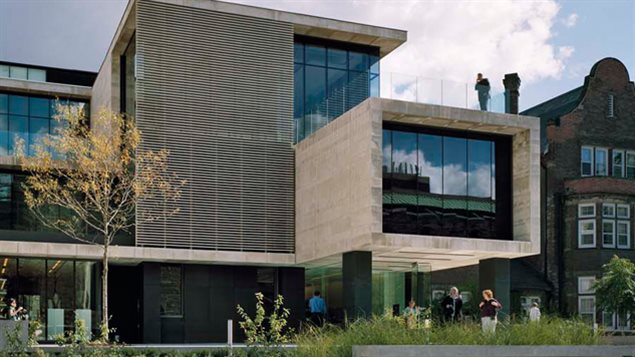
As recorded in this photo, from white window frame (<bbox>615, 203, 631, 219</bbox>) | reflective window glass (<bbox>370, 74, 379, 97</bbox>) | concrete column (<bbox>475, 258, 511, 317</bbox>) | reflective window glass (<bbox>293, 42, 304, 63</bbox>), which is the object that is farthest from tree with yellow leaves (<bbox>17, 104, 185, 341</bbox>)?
white window frame (<bbox>615, 203, 631, 219</bbox>)

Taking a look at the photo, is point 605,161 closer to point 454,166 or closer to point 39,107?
point 454,166

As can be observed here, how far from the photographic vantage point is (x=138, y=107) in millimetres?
33344

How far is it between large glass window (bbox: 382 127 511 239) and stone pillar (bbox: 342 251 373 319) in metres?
1.33

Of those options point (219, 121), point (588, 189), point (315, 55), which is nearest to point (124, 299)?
point (219, 121)

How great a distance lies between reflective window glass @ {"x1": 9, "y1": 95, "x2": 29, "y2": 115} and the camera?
44.8m

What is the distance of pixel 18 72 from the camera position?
47.6 meters

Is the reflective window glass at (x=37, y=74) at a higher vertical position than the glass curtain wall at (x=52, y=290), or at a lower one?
higher

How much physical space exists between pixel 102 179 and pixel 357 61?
12.0 metres

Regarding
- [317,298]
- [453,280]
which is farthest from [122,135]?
[453,280]

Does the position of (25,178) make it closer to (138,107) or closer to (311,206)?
(138,107)

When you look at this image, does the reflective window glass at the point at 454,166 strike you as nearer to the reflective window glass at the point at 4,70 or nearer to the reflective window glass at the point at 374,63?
the reflective window glass at the point at 374,63

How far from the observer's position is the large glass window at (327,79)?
116 feet

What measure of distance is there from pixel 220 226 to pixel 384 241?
6895 mm

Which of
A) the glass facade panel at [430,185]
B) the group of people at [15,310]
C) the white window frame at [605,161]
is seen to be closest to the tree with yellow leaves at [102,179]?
the group of people at [15,310]
